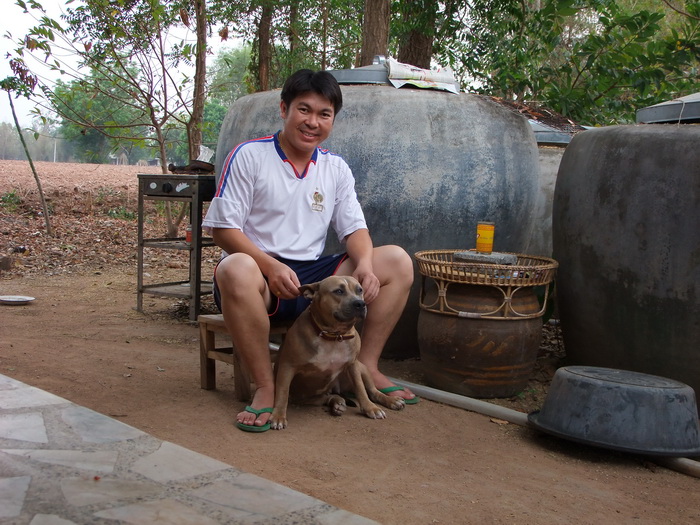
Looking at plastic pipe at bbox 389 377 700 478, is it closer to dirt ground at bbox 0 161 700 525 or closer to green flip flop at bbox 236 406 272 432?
dirt ground at bbox 0 161 700 525

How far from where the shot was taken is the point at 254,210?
3.00 metres

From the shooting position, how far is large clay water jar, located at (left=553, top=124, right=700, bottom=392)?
3023 millimetres

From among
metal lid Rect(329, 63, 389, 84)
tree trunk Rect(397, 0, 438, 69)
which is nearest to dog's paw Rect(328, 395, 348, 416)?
metal lid Rect(329, 63, 389, 84)

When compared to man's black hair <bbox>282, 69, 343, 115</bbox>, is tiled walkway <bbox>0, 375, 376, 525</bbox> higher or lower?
lower

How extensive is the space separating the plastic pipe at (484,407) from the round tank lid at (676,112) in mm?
1471

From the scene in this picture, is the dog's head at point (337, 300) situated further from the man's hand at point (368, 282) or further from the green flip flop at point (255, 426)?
the green flip flop at point (255, 426)

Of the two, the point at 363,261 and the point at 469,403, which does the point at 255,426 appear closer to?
the point at 363,261

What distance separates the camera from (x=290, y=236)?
301 cm

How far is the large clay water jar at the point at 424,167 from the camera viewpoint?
370cm

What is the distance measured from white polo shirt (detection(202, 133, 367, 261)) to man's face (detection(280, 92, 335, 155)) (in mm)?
108

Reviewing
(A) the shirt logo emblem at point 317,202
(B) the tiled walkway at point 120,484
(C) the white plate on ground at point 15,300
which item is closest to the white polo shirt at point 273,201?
(A) the shirt logo emblem at point 317,202

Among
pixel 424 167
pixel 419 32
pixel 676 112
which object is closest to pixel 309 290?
pixel 424 167

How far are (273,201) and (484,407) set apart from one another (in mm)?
1211

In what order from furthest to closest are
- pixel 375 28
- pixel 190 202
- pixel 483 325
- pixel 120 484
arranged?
pixel 375 28 < pixel 190 202 < pixel 483 325 < pixel 120 484
